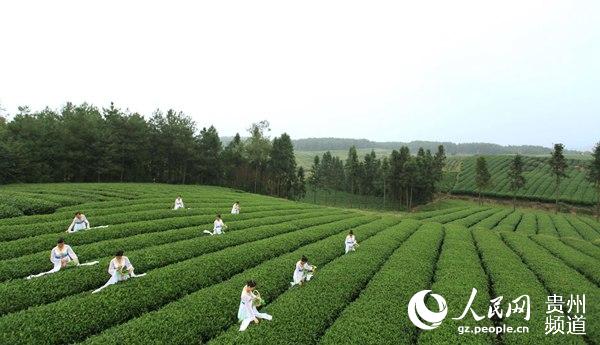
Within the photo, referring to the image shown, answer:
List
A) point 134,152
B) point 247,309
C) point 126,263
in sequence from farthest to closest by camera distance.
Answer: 1. point 134,152
2. point 126,263
3. point 247,309

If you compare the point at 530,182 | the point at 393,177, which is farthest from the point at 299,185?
the point at 530,182

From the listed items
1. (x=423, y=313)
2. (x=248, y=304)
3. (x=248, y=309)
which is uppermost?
(x=248, y=304)

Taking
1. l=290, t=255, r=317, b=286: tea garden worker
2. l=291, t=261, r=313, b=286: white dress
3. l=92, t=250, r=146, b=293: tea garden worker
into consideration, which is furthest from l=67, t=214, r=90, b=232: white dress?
l=291, t=261, r=313, b=286: white dress

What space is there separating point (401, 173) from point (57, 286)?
285 feet

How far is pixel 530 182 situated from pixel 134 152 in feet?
387

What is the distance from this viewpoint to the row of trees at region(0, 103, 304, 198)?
58656 millimetres

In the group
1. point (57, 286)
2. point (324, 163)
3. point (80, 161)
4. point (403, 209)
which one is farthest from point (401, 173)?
point (57, 286)

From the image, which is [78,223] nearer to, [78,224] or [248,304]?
[78,224]

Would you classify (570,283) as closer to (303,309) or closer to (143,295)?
(303,309)

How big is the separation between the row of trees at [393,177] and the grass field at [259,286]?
6229 centimetres

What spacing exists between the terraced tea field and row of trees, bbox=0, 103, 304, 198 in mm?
59250

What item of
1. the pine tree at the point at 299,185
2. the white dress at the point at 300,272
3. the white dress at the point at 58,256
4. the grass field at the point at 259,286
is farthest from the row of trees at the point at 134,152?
the white dress at the point at 300,272

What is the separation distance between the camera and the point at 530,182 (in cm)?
11662

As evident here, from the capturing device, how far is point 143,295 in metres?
14.7
